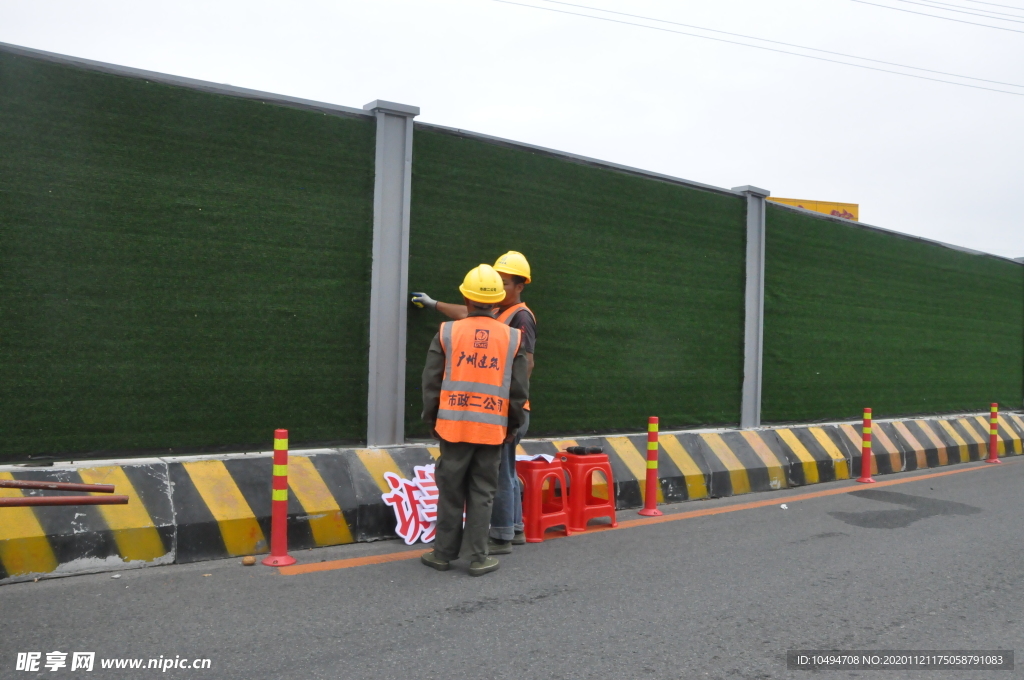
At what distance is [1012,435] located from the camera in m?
15.0

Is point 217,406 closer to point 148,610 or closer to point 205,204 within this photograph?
point 205,204

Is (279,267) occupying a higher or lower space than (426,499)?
higher

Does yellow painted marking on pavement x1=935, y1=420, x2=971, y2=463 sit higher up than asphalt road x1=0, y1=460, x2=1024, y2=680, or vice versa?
yellow painted marking on pavement x1=935, y1=420, x2=971, y2=463

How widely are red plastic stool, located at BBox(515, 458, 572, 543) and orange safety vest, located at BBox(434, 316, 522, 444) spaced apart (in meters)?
1.05

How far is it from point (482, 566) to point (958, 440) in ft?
35.3

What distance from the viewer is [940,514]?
8.52 metres

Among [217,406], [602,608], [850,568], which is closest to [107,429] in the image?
[217,406]

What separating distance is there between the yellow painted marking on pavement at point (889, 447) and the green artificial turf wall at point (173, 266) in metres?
8.06

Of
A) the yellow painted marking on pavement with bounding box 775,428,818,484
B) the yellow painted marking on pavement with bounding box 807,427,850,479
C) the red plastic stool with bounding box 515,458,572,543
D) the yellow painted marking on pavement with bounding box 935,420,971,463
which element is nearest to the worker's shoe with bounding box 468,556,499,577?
the red plastic stool with bounding box 515,458,572,543

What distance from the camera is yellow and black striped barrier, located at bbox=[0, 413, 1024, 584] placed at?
546 centimetres

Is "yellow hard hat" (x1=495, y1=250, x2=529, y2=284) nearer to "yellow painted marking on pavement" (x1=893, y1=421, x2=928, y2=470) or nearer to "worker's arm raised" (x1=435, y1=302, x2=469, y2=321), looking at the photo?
"worker's arm raised" (x1=435, y1=302, x2=469, y2=321)

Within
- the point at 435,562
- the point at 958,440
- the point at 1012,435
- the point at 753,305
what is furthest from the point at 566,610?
the point at 1012,435

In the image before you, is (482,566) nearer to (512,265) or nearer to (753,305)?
(512,265)

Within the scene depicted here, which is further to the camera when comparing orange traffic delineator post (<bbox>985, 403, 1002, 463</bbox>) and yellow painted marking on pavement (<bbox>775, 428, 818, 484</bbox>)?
orange traffic delineator post (<bbox>985, 403, 1002, 463</bbox>)
